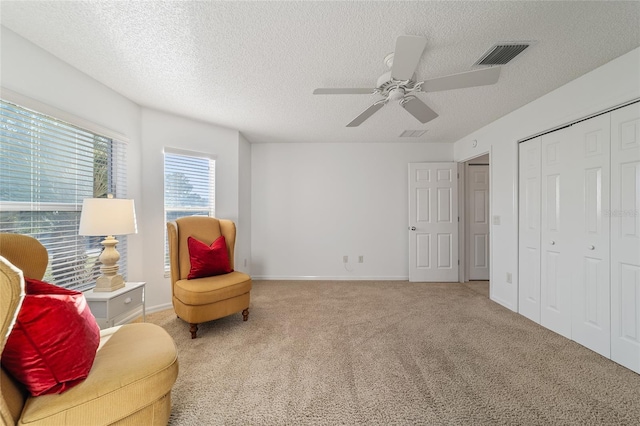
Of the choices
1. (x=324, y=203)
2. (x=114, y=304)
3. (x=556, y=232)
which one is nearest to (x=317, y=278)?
(x=324, y=203)

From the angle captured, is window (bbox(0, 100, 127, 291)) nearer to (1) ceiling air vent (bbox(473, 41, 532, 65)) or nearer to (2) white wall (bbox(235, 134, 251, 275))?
(2) white wall (bbox(235, 134, 251, 275))

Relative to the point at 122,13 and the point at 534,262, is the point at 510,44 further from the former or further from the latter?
the point at 122,13

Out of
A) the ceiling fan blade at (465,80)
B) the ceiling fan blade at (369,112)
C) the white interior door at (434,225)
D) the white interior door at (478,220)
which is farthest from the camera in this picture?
the white interior door at (478,220)

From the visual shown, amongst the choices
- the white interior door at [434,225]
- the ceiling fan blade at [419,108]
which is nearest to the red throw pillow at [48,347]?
the ceiling fan blade at [419,108]

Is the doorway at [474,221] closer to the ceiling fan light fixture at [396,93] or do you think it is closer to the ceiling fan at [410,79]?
the ceiling fan at [410,79]

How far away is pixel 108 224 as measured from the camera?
1.93 m

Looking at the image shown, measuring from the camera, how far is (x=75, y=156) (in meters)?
2.20

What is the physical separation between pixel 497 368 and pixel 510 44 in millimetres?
2358

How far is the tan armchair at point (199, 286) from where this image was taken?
7.55ft

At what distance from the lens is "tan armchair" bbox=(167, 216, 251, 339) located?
7.55ft

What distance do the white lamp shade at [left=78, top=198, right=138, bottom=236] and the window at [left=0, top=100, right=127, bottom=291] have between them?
31 cm

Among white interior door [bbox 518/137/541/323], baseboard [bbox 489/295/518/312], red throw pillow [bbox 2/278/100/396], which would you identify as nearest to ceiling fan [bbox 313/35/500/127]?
white interior door [bbox 518/137/541/323]

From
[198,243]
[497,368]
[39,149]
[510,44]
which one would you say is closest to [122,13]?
[39,149]

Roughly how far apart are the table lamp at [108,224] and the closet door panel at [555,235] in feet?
13.1
